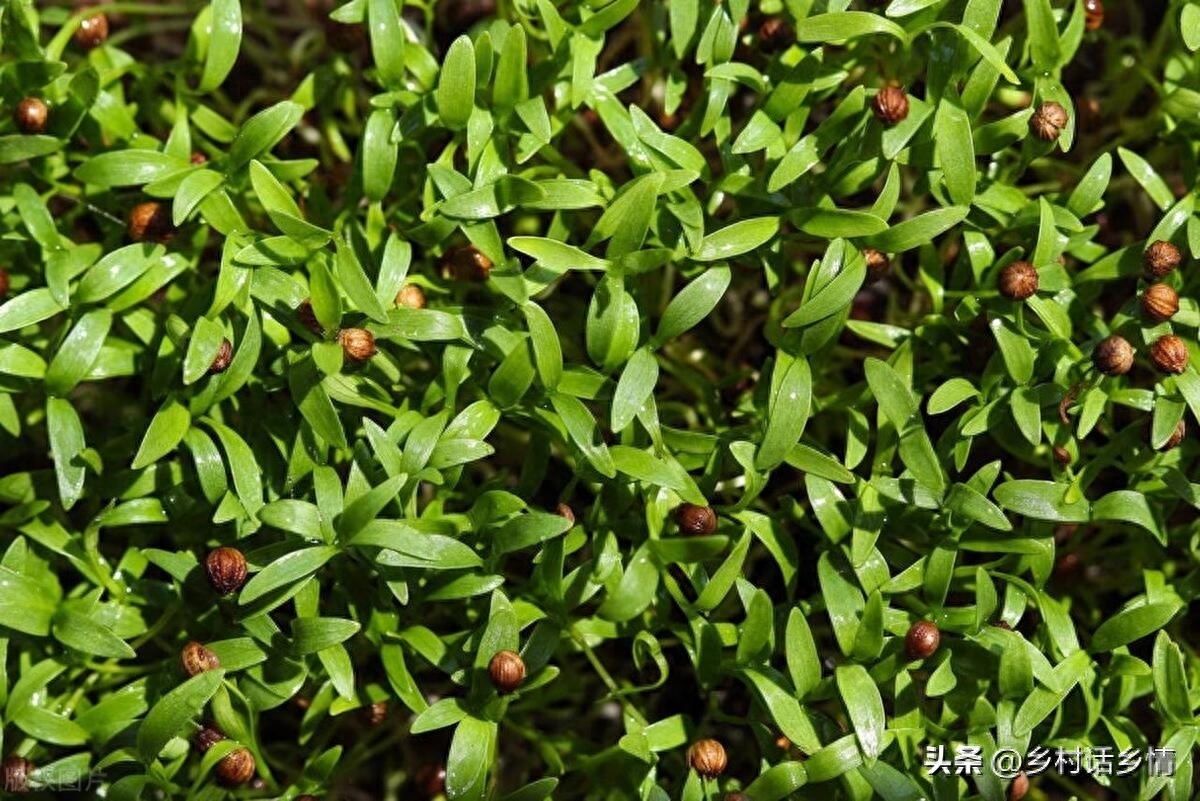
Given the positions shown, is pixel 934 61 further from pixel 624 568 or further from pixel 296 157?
pixel 296 157

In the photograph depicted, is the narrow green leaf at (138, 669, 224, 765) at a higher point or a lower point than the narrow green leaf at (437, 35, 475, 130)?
lower

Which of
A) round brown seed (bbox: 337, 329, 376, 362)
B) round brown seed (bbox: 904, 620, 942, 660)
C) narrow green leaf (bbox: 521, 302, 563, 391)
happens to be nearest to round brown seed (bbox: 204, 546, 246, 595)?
round brown seed (bbox: 337, 329, 376, 362)

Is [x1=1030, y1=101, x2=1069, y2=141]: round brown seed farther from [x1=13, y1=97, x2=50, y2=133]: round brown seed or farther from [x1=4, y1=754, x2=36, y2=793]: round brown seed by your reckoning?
[x1=4, y1=754, x2=36, y2=793]: round brown seed

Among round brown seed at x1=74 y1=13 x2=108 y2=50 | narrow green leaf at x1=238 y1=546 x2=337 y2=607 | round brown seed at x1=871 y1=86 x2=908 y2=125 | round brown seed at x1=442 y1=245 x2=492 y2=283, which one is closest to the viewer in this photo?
narrow green leaf at x1=238 y1=546 x2=337 y2=607

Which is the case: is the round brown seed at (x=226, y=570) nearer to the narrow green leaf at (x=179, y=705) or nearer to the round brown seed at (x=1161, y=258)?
the narrow green leaf at (x=179, y=705)

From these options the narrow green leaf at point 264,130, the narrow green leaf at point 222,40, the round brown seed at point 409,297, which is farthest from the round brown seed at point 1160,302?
the narrow green leaf at point 222,40

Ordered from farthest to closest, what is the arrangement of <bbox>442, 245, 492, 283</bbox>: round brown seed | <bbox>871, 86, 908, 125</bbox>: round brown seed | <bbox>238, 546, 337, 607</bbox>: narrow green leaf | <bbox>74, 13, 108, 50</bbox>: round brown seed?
<bbox>74, 13, 108, 50</bbox>: round brown seed
<bbox>442, 245, 492, 283</bbox>: round brown seed
<bbox>871, 86, 908, 125</bbox>: round brown seed
<bbox>238, 546, 337, 607</bbox>: narrow green leaf

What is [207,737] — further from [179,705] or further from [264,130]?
[264,130]
